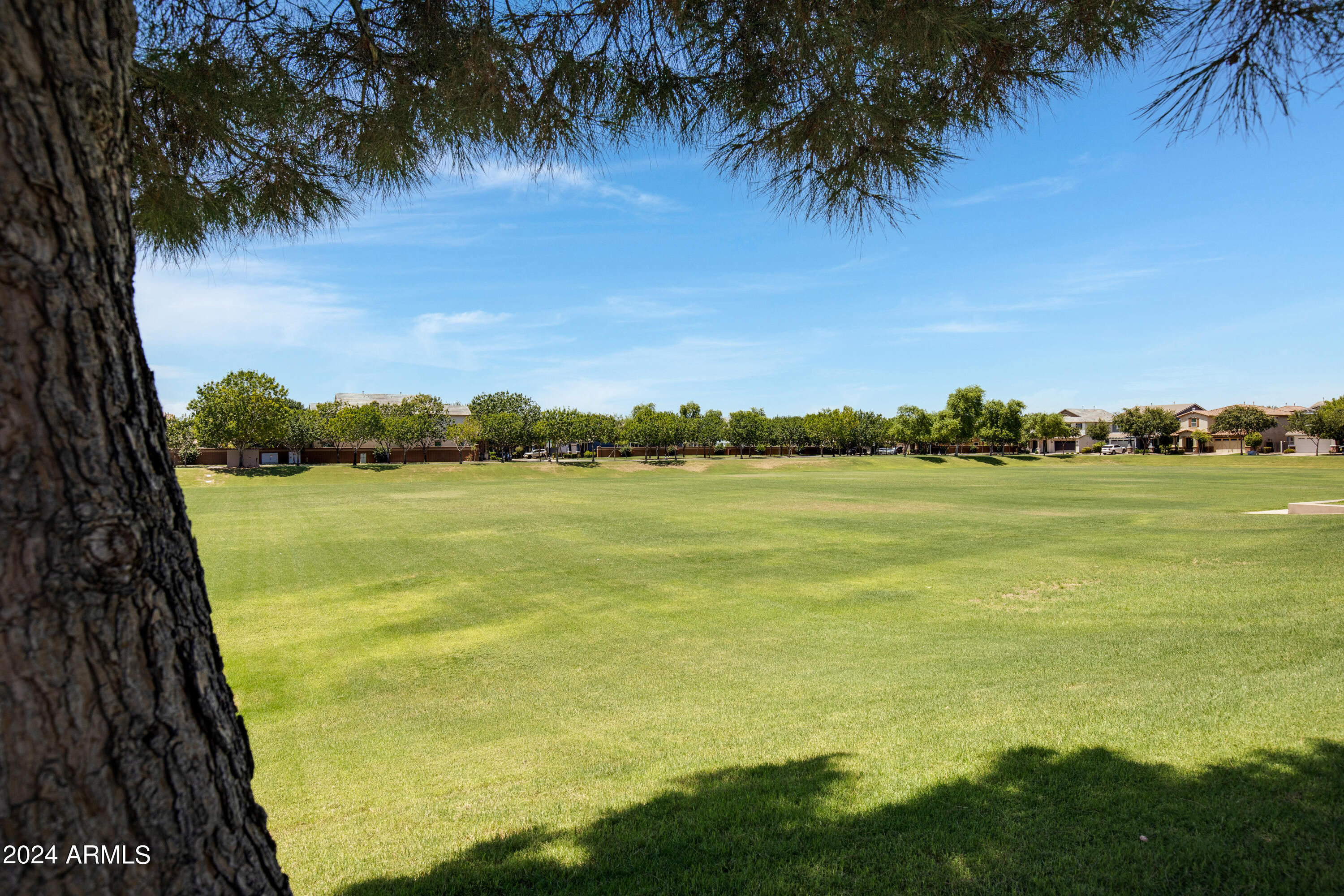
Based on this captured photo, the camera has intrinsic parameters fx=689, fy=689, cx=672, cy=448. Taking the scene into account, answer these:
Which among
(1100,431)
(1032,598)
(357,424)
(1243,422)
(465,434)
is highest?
(1243,422)

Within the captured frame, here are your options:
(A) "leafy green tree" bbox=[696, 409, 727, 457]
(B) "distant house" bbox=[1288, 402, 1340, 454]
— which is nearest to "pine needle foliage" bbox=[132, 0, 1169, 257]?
(A) "leafy green tree" bbox=[696, 409, 727, 457]

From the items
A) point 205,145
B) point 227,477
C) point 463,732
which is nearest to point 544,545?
point 463,732

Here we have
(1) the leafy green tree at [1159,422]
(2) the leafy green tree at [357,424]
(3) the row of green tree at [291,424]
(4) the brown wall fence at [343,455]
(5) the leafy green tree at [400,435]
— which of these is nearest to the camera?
(3) the row of green tree at [291,424]

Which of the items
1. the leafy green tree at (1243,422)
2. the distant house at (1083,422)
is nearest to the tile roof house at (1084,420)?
the distant house at (1083,422)

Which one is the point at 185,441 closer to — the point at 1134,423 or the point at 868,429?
the point at 868,429

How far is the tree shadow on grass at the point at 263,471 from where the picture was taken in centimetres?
4945

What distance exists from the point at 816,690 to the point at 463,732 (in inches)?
144

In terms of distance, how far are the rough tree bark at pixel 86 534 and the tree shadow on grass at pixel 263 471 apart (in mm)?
54187

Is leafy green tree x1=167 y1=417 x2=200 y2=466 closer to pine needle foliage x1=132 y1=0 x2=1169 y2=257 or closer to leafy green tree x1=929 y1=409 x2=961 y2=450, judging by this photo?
pine needle foliage x1=132 y1=0 x2=1169 y2=257

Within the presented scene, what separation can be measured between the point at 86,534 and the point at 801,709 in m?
6.27

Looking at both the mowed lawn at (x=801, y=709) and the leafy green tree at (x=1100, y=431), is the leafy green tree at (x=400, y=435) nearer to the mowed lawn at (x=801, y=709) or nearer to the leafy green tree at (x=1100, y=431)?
the mowed lawn at (x=801, y=709)

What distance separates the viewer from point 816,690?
24.2 ft

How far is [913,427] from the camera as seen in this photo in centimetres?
9106

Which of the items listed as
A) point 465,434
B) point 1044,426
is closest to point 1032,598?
point 465,434
